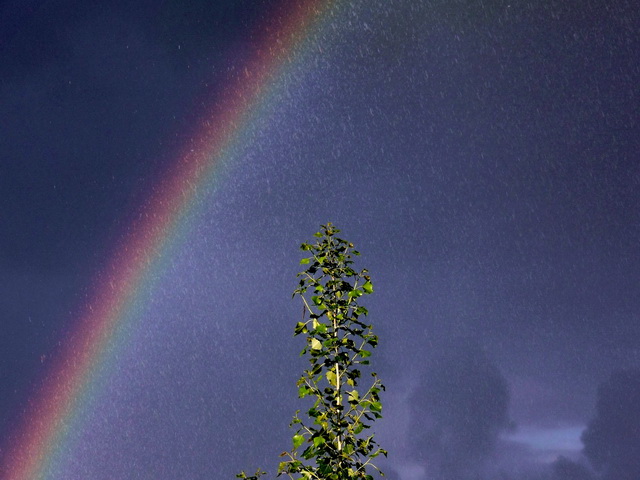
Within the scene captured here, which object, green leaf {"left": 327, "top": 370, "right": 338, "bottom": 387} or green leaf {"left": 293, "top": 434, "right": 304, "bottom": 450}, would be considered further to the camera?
green leaf {"left": 327, "top": 370, "right": 338, "bottom": 387}

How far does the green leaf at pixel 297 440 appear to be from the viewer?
673cm

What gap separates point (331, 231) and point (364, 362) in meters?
1.50

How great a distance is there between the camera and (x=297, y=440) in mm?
6777

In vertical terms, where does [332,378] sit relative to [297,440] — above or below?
above

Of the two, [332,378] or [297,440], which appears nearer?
[297,440]

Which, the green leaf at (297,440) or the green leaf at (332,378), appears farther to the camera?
the green leaf at (332,378)

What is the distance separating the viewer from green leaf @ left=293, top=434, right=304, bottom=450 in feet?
22.1

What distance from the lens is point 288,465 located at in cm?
685

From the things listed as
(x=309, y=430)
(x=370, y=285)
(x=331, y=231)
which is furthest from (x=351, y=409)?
(x=331, y=231)

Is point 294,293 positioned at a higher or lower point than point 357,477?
higher

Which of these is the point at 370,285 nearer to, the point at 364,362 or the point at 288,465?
the point at 364,362

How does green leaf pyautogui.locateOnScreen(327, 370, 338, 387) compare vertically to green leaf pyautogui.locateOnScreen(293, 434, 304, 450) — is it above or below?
above

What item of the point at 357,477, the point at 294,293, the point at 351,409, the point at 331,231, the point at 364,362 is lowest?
the point at 357,477

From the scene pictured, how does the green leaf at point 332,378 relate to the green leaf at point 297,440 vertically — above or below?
above
